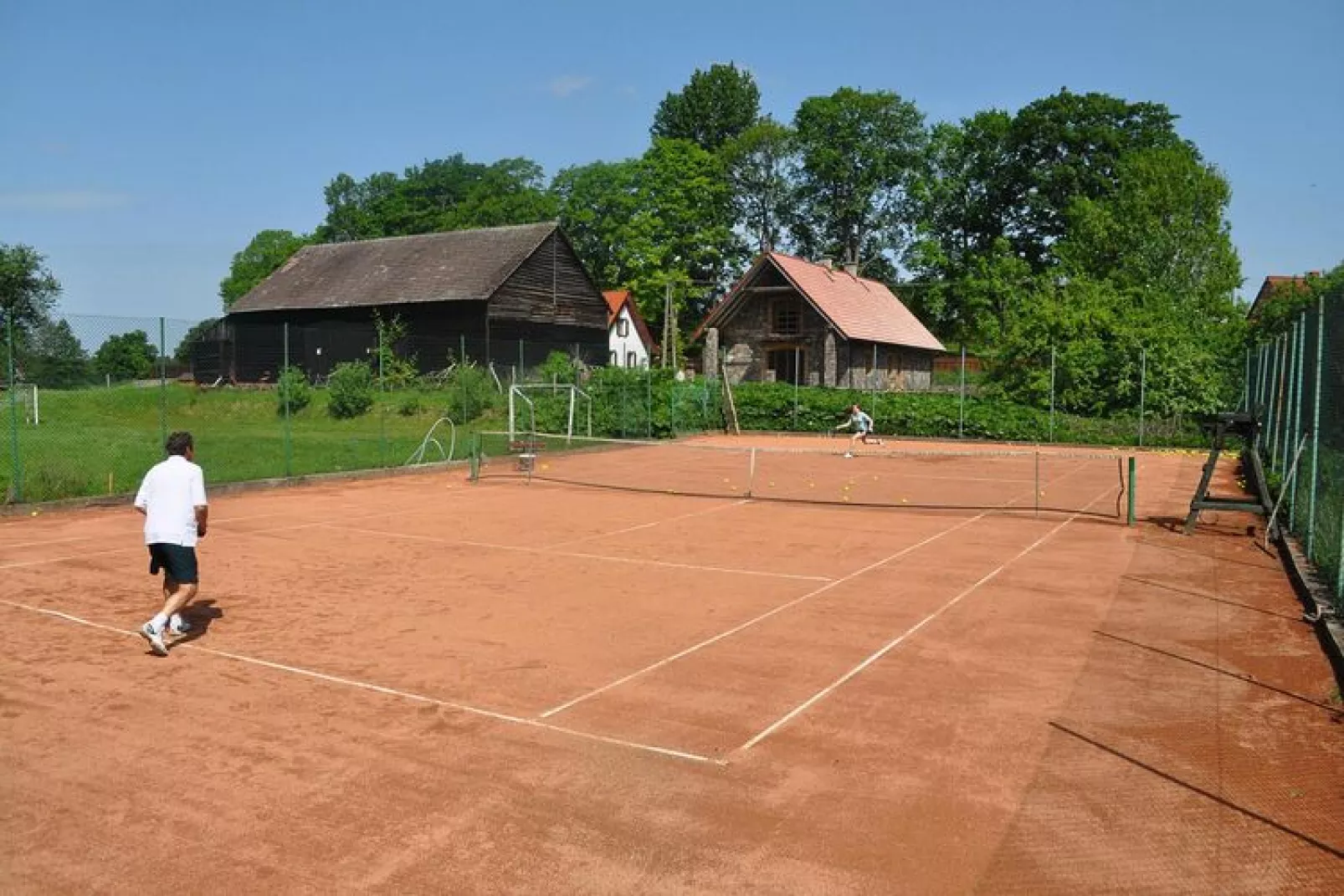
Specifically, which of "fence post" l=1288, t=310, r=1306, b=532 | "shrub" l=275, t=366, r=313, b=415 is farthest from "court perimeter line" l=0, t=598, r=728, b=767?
"shrub" l=275, t=366, r=313, b=415

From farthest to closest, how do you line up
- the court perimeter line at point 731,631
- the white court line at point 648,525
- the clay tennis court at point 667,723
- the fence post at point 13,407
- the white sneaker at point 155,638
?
1. the fence post at point 13,407
2. the white court line at point 648,525
3. the white sneaker at point 155,638
4. the court perimeter line at point 731,631
5. the clay tennis court at point 667,723

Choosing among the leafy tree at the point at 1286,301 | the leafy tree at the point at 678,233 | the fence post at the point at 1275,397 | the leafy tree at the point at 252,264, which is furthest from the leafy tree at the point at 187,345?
the leafy tree at the point at 252,264

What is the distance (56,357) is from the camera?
17641 millimetres

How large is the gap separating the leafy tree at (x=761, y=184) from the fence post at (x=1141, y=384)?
42950mm

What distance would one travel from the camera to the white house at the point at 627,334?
57.2 meters

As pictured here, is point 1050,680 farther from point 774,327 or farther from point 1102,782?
point 774,327

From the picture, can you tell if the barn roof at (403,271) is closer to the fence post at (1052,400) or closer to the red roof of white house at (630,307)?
the red roof of white house at (630,307)

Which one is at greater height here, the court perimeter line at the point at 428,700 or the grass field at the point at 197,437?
the grass field at the point at 197,437

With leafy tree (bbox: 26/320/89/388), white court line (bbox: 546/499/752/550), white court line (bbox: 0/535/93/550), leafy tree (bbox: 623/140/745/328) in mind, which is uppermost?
leafy tree (bbox: 623/140/745/328)

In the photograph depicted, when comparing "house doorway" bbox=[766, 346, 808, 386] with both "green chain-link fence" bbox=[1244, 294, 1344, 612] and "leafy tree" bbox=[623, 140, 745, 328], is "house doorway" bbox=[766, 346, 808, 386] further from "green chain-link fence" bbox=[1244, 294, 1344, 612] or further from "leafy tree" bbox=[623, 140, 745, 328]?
"green chain-link fence" bbox=[1244, 294, 1344, 612]

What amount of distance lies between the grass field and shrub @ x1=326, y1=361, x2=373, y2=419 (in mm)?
275

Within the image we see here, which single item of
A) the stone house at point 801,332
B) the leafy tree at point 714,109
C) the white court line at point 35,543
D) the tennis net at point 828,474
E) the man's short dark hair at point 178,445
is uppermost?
the leafy tree at point 714,109

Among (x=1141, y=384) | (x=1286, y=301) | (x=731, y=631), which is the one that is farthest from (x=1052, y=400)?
(x=731, y=631)

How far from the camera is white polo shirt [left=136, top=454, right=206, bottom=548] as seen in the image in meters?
7.46
